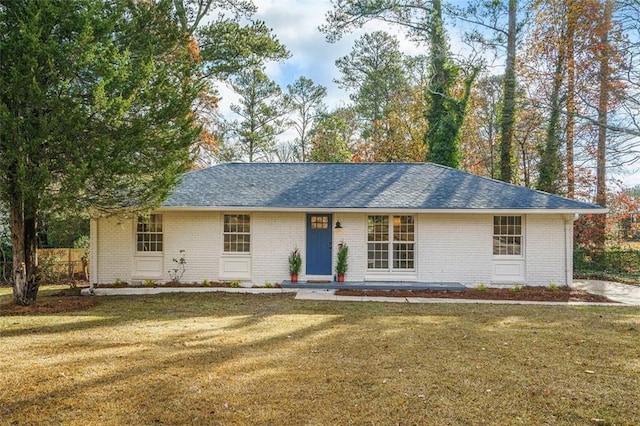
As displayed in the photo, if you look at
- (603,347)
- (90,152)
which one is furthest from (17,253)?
(603,347)

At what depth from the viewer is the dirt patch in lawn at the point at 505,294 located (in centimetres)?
1091

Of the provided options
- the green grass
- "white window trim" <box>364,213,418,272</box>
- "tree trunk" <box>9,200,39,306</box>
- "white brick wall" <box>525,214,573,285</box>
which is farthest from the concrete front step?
"tree trunk" <box>9,200,39,306</box>

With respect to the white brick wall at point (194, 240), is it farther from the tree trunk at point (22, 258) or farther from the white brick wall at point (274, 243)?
Answer: the tree trunk at point (22, 258)

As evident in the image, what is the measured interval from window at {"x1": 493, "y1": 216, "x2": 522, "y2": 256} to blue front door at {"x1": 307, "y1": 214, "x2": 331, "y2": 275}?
16.2 feet

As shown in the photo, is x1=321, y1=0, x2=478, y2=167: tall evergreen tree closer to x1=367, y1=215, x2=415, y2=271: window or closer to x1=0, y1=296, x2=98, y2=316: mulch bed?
x1=367, y1=215, x2=415, y2=271: window

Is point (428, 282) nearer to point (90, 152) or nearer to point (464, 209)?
point (464, 209)

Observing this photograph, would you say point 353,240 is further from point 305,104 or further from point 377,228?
point 305,104

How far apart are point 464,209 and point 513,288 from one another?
2.71 m

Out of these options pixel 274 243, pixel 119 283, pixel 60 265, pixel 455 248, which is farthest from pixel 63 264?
pixel 455 248

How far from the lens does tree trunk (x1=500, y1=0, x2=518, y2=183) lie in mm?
20781

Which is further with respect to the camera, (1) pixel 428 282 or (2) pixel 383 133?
(2) pixel 383 133

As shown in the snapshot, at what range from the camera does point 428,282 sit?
12.3 meters

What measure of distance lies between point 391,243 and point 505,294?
11.1ft

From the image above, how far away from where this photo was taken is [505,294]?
11.3m
